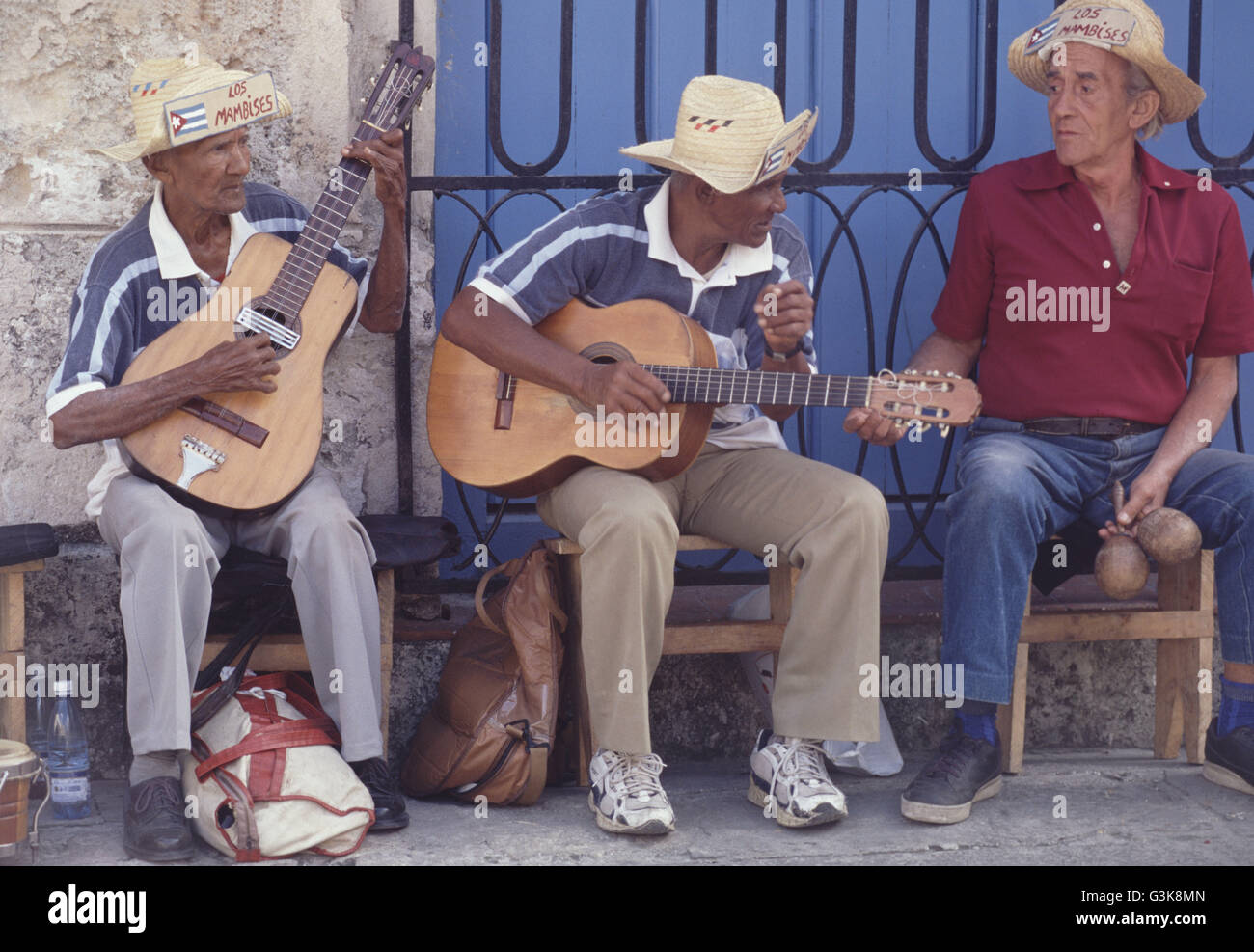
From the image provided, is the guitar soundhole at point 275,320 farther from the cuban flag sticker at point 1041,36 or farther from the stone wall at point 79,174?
the cuban flag sticker at point 1041,36

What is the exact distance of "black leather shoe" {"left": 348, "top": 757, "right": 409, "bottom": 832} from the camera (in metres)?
3.03

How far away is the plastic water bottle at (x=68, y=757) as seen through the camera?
10.5ft

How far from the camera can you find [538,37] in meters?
4.00

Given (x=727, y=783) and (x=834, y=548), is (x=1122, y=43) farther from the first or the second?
(x=727, y=783)

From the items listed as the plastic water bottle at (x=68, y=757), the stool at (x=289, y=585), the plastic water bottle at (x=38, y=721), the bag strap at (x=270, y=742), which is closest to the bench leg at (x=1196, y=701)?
the stool at (x=289, y=585)

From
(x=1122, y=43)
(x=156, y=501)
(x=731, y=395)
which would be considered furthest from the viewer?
(x=1122, y=43)

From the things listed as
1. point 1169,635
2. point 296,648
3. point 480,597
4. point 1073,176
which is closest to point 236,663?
point 296,648

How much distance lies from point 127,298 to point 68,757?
1029mm

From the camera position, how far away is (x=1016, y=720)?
3.41 metres

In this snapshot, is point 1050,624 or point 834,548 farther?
point 1050,624

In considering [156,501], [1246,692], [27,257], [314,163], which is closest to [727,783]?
[1246,692]

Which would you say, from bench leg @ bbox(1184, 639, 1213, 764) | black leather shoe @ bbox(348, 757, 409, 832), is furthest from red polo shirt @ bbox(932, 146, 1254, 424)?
black leather shoe @ bbox(348, 757, 409, 832)

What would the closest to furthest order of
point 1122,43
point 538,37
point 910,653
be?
point 1122,43 < point 910,653 < point 538,37

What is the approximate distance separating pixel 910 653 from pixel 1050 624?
38cm
